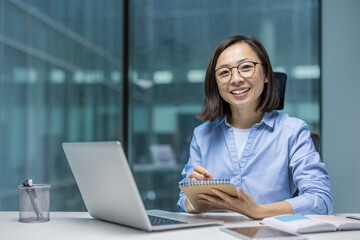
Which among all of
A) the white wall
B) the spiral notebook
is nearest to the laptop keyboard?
the spiral notebook

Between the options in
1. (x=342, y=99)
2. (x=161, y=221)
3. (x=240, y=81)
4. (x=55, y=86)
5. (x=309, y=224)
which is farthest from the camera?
(x=55, y=86)

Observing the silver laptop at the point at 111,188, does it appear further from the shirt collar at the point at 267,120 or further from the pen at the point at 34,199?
the shirt collar at the point at 267,120

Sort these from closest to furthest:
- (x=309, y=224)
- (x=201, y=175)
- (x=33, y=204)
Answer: (x=309, y=224)
(x=33, y=204)
(x=201, y=175)

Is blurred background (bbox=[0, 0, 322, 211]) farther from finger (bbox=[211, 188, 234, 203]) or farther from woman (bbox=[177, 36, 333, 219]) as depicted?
finger (bbox=[211, 188, 234, 203])

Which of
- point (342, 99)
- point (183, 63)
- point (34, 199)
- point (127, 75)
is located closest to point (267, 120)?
point (34, 199)

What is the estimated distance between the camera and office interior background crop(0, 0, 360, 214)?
3107mm

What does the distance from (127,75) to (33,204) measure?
193 cm

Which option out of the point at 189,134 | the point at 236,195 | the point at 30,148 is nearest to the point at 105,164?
the point at 236,195

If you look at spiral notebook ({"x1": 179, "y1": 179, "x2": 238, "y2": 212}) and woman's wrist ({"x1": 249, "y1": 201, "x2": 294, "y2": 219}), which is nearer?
spiral notebook ({"x1": 179, "y1": 179, "x2": 238, "y2": 212})

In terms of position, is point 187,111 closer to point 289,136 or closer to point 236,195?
point 289,136

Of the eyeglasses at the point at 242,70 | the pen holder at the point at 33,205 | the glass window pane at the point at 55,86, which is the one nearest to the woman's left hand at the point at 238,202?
the pen holder at the point at 33,205

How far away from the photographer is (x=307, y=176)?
1617mm

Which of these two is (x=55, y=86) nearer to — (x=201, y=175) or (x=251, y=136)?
(x=251, y=136)

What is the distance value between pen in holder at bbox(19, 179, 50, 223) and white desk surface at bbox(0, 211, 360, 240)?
3 centimetres
